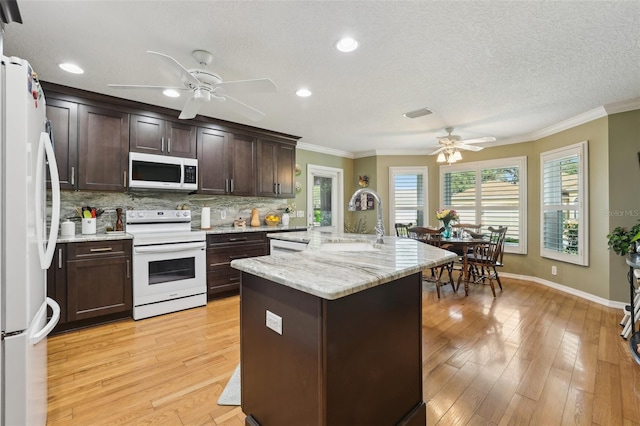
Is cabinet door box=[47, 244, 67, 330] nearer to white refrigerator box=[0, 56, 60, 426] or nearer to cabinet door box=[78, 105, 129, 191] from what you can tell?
cabinet door box=[78, 105, 129, 191]

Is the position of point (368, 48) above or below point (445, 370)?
above

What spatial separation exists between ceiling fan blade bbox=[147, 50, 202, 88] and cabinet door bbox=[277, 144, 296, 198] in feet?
8.15

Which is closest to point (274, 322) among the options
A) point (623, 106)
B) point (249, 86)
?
point (249, 86)

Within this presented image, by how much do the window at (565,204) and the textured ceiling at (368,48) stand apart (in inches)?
33.4

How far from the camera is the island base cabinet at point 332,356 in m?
1.10

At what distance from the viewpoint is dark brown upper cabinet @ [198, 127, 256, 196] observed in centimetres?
387

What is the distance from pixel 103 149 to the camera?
10.3 ft

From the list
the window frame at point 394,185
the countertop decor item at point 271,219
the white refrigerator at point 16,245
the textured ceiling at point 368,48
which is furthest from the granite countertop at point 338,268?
the window frame at point 394,185

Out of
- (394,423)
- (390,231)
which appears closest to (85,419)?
(394,423)

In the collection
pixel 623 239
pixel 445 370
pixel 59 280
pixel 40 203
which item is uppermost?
pixel 40 203

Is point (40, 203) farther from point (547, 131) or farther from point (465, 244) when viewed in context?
point (547, 131)

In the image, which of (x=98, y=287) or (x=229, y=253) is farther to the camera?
(x=229, y=253)

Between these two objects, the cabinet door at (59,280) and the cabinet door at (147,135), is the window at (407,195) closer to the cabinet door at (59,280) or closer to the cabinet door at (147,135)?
the cabinet door at (147,135)

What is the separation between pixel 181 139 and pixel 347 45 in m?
2.52
